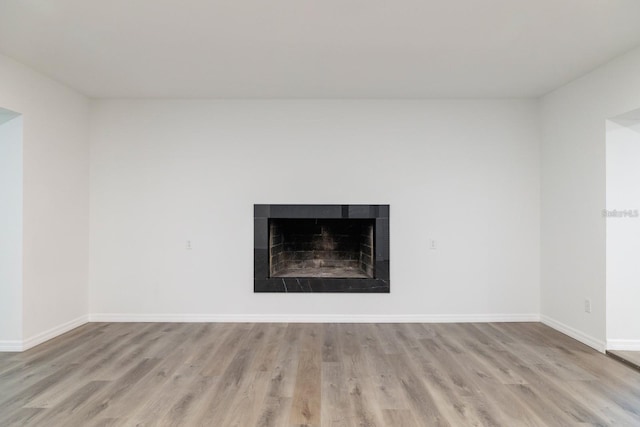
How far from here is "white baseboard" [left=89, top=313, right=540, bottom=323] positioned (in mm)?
4496

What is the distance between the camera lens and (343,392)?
Result: 8.86ft

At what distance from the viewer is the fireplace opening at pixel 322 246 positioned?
4977mm

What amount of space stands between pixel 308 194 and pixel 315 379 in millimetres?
2164

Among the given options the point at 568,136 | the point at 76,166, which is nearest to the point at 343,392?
the point at 568,136

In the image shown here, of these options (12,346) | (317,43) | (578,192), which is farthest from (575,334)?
(12,346)

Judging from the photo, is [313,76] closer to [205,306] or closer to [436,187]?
[436,187]

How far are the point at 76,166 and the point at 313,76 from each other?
2.71 meters

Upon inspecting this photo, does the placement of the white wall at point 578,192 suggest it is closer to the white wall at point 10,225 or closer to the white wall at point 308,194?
the white wall at point 308,194

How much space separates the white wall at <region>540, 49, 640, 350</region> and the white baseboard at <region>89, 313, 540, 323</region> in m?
0.55

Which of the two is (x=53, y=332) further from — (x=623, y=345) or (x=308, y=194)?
(x=623, y=345)

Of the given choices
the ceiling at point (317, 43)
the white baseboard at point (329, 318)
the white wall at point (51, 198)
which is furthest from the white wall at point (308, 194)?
the ceiling at point (317, 43)

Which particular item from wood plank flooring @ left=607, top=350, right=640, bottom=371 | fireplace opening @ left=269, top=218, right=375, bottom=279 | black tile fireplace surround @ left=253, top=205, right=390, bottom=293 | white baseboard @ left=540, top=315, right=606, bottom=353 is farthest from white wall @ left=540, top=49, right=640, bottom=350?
fireplace opening @ left=269, top=218, right=375, bottom=279

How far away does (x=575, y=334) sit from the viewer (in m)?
3.89

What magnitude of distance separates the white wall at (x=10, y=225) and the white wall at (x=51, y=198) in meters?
0.05
